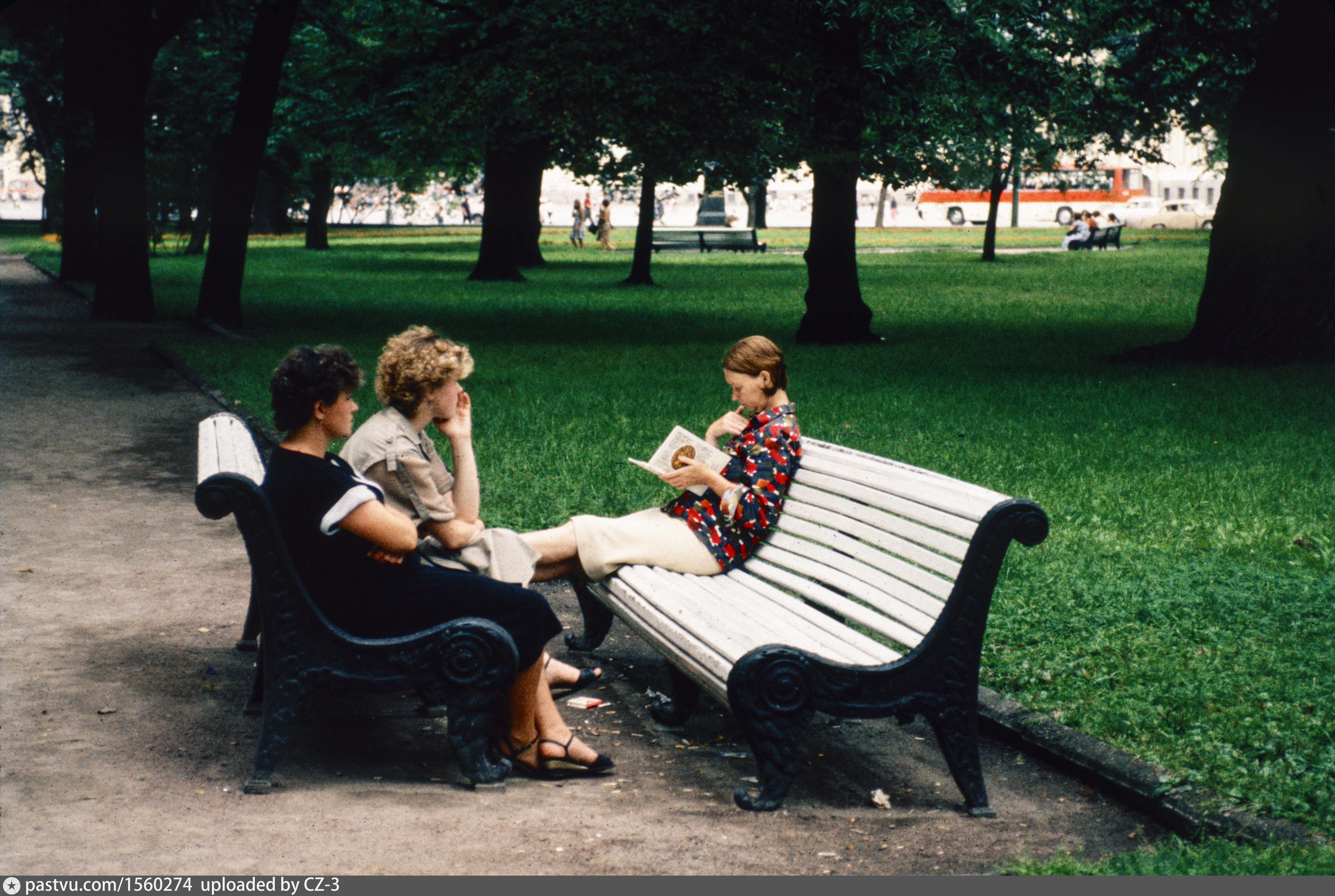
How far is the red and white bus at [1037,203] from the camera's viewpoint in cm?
7150

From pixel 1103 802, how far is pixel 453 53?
53.3 feet

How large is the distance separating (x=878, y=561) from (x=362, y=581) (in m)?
1.61

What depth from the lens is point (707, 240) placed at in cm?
4756

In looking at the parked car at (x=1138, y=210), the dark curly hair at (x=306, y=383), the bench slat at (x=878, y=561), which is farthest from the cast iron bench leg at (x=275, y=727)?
the parked car at (x=1138, y=210)

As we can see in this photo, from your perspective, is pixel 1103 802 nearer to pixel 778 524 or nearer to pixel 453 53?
pixel 778 524

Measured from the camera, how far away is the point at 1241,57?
685 inches

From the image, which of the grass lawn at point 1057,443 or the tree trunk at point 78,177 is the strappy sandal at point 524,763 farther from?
the tree trunk at point 78,177

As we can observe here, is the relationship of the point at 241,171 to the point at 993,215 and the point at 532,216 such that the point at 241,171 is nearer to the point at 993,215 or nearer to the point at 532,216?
the point at 532,216

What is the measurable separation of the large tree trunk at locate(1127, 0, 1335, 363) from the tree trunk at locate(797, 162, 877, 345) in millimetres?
3880

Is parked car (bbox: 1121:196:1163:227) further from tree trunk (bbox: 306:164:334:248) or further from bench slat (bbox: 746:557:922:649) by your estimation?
bench slat (bbox: 746:557:922:649)

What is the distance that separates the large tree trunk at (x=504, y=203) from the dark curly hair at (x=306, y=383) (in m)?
25.0

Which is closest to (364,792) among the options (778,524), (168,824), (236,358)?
(168,824)

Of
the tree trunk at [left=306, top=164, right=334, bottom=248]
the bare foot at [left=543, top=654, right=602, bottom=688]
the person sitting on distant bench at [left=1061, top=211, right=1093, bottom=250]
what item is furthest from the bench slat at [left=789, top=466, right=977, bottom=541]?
the person sitting on distant bench at [left=1061, top=211, right=1093, bottom=250]

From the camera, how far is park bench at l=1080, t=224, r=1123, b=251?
48.0m
